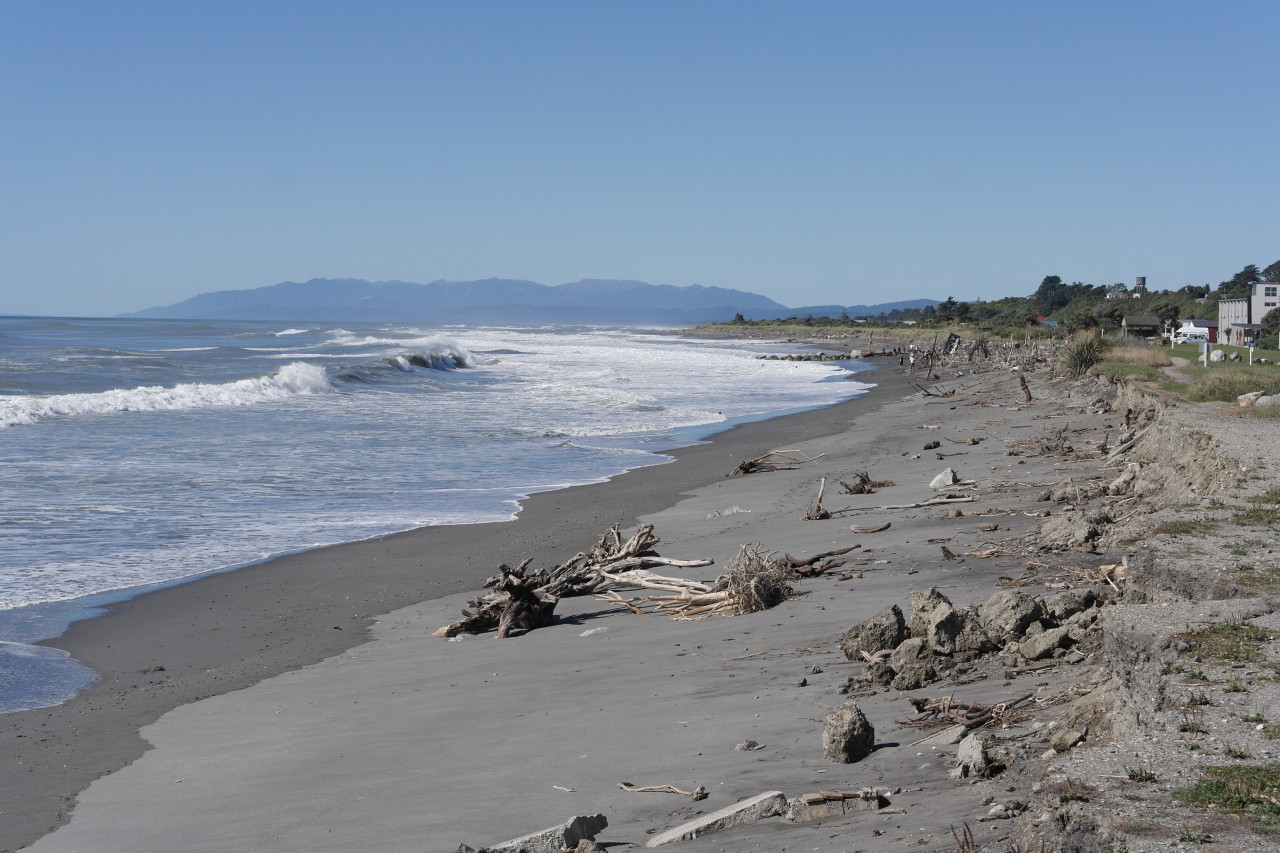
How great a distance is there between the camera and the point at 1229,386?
56.7 ft

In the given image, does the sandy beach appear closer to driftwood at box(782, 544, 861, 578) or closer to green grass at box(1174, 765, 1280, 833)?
driftwood at box(782, 544, 861, 578)

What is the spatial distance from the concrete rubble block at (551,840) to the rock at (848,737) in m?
1.22

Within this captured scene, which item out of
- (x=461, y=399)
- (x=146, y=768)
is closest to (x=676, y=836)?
(x=146, y=768)

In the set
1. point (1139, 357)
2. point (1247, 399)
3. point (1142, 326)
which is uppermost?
point (1142, 326)

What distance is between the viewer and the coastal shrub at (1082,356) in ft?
92.6

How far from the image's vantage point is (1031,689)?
509cm

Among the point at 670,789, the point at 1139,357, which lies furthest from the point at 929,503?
the point at 1139,357

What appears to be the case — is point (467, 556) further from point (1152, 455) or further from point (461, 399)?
point (461, 399)

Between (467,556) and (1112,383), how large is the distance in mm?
17632

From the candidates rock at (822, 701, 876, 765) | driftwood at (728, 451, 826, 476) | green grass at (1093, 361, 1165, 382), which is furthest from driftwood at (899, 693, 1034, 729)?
green grass at (1093, 361, 1165, 382)

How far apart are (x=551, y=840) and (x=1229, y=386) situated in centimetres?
1700

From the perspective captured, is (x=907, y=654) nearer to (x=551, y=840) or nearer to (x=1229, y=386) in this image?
(x=551, y=840)

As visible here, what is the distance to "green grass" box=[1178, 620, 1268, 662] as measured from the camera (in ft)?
14.7

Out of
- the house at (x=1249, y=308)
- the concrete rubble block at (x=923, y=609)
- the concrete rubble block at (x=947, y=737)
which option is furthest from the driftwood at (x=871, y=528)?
the house at (x=1249, y=308)
